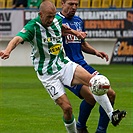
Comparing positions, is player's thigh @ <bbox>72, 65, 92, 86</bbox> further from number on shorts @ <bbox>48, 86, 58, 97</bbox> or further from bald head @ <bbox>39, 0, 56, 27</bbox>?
bald head @ <bbox>39, 0, 56, 27</bbox>

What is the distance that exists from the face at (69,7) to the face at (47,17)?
99 cm

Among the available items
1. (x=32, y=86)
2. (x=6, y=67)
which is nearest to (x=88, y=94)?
(x=32, y=86)

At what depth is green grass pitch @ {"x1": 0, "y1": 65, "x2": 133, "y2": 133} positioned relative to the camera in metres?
11.0

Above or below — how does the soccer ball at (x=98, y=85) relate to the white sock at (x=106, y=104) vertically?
above

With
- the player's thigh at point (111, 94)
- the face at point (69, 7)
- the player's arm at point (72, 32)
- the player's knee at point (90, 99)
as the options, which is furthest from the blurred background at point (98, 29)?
the player's thigh at point (111, 94)

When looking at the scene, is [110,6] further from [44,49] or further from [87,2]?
[44,49]

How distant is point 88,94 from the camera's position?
31.7 ft

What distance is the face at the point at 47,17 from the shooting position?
Answer: 29.2 feet

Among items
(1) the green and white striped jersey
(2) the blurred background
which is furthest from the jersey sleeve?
(2) the blurred background

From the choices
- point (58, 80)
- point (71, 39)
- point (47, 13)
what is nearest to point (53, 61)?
point (58, 80)

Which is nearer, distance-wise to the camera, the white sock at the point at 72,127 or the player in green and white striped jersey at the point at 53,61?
the player in green and white striped jersey at the point at 53,61

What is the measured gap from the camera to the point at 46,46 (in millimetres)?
9086

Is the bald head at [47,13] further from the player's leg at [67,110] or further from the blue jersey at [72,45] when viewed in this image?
the player's leg at [67,110]

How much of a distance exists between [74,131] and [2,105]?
491 cm
